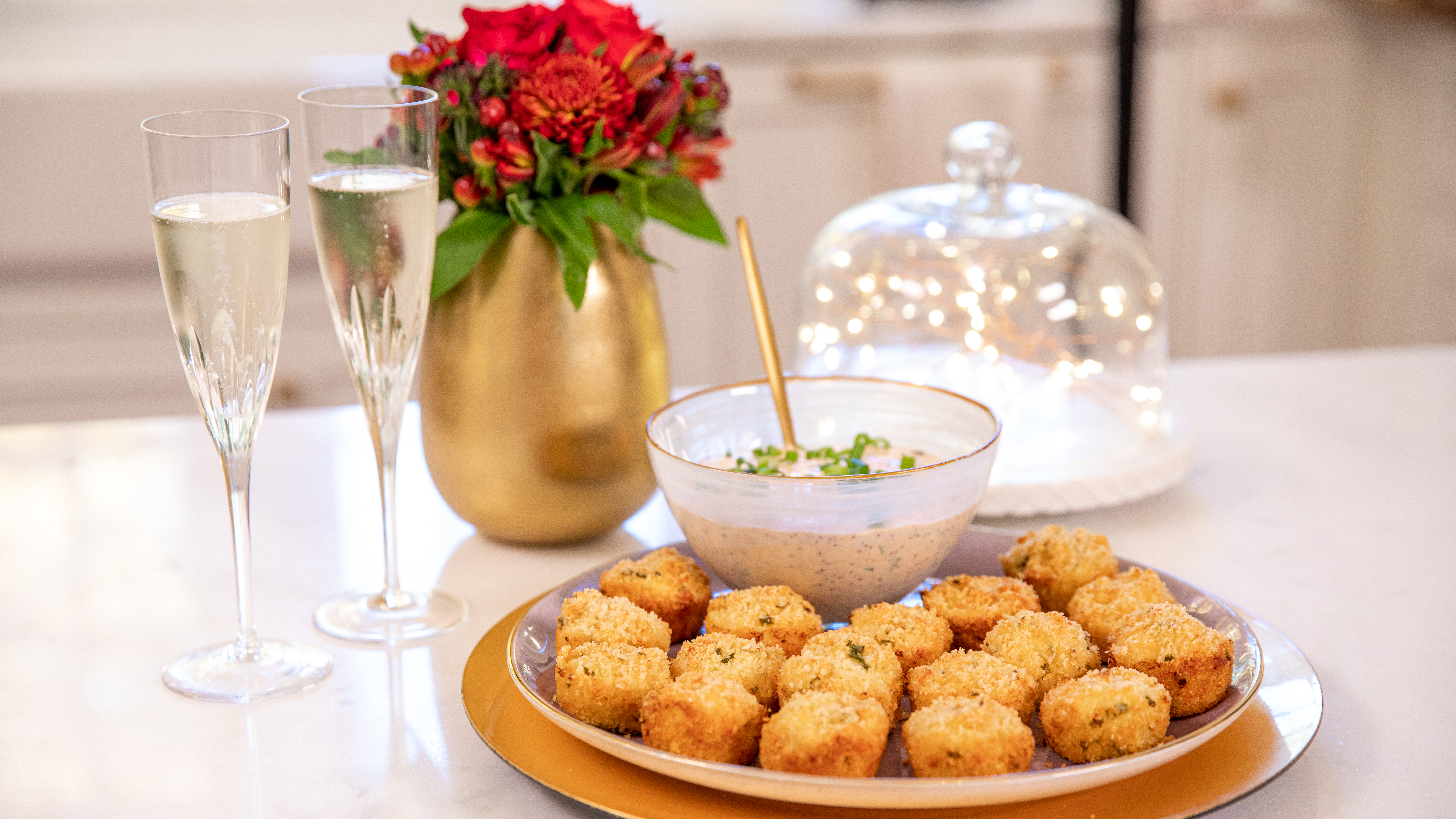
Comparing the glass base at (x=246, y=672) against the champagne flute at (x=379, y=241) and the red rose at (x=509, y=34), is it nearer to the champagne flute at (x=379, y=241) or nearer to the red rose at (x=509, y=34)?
the champagne flute at (x=379, y=241)

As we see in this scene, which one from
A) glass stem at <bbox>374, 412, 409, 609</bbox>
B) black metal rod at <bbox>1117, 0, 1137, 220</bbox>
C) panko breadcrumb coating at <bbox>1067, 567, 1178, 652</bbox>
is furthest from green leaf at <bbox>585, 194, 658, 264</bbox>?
black metal rod at <bbox>1117, 0, 1137, 220</bbox>

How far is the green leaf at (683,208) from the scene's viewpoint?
1174 mm

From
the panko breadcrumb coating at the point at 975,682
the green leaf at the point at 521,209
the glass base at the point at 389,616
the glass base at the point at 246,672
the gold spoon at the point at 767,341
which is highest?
the green leaf at the point at 521,209

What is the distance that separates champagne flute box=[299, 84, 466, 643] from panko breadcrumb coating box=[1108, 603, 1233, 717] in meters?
0.51

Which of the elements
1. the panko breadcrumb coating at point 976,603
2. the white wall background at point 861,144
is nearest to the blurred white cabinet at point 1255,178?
the white wall background at point 861,144

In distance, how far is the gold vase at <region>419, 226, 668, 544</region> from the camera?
3.67ft

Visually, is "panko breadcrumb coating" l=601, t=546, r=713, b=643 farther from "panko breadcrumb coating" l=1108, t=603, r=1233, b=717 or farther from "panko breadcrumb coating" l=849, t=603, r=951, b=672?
"panko breadcrumb coating" l=1108, t=603, r=1233, b=717

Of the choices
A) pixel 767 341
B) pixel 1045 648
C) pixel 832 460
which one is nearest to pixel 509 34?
pixel 767 341

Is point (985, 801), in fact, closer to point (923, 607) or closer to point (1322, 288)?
point (923, 607)

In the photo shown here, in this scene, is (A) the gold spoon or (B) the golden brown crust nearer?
(B) the golden brown crust

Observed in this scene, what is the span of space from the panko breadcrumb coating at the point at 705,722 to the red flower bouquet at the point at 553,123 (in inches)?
17.2

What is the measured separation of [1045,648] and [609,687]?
10.6 inches

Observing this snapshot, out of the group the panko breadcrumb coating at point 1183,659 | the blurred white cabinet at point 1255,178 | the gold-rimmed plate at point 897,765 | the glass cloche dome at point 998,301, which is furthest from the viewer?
the blurred white cabinet at point 1255,178

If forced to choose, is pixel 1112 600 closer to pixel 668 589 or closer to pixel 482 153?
pixel 668 589
